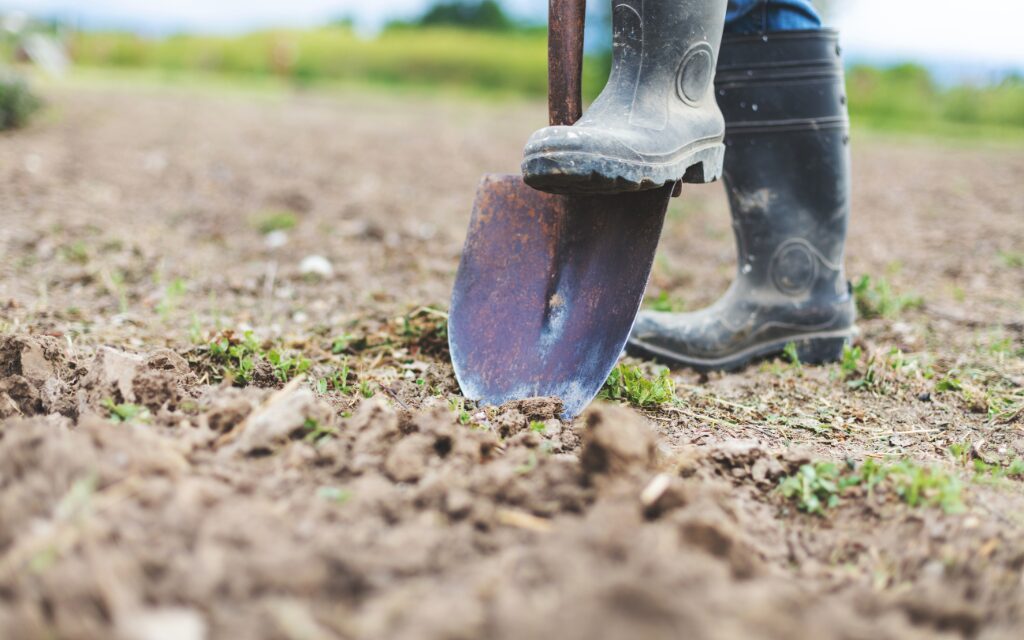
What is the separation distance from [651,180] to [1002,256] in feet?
8.86

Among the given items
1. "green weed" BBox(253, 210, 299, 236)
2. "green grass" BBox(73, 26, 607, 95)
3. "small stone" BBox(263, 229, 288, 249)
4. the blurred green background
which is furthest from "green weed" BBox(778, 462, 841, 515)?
"green grass" BBox(73, 26, 607, 95)

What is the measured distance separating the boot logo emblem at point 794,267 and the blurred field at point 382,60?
38.6 ft

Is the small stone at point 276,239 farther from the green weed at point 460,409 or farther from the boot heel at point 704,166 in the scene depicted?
the boot heel at point 704,166

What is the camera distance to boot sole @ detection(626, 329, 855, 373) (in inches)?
82.7

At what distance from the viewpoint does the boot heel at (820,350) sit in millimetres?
2158

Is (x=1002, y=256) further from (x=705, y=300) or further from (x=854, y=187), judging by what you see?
(x=854, y=187)

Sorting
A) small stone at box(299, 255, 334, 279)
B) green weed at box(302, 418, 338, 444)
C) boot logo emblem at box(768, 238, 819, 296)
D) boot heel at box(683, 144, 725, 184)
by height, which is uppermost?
boot heel at box(683, 144, 725, 184)

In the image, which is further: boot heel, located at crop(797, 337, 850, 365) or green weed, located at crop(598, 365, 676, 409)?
boot heel, located at crop(797, 337, 850, 365)

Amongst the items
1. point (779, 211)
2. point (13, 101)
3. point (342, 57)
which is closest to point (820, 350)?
point (779, 211)

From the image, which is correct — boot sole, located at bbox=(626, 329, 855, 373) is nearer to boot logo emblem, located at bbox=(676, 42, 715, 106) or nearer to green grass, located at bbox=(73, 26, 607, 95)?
boot logo emblem, located at bbox=(676, 42, 715, 106)

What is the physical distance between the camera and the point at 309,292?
2.77 metres

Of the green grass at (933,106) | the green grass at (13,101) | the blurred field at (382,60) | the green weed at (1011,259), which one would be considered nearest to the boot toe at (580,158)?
the green weed at (1011,259)

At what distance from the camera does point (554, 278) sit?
190 cm

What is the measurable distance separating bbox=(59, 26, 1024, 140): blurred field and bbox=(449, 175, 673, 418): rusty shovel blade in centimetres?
1198
